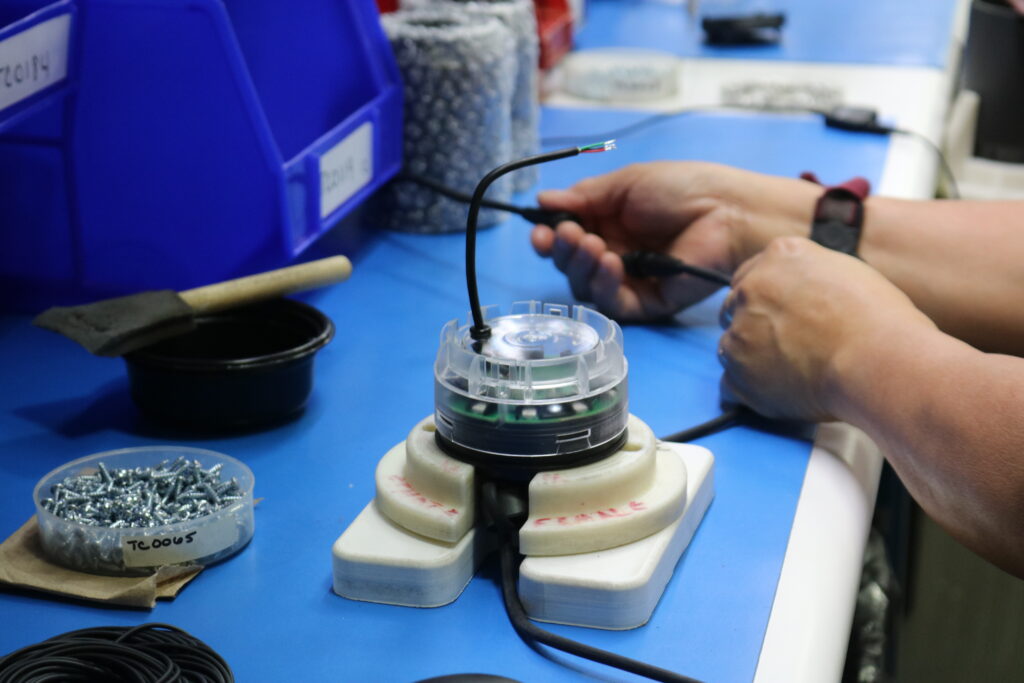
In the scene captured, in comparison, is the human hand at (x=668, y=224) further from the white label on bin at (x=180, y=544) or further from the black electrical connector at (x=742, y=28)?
the black electrical connector at (x=742, y=28)

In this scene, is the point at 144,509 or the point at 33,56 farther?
the point at 33,56

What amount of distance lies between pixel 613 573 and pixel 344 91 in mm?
611

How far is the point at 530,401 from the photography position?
541mm

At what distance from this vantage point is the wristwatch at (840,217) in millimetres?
906

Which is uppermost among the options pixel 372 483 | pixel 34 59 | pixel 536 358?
pixel 34 59

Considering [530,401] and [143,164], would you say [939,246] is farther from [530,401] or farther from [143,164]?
[143,164]

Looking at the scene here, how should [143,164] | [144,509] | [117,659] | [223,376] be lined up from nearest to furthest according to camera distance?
[117,659], [144,509], [223,376], [143,164]

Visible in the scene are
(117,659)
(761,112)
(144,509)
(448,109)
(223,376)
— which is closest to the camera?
(117,659)

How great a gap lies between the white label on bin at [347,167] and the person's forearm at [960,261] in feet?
1.41

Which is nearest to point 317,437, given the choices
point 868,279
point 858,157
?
point 868,279

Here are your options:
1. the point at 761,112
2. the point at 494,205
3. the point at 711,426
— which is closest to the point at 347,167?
the point at 494,205

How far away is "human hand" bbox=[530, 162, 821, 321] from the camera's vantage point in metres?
0.89

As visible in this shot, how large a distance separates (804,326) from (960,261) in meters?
0.22

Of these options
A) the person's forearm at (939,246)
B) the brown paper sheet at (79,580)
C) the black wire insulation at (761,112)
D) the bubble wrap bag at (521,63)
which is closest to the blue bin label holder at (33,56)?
the brown paper sheet at (79,580)
